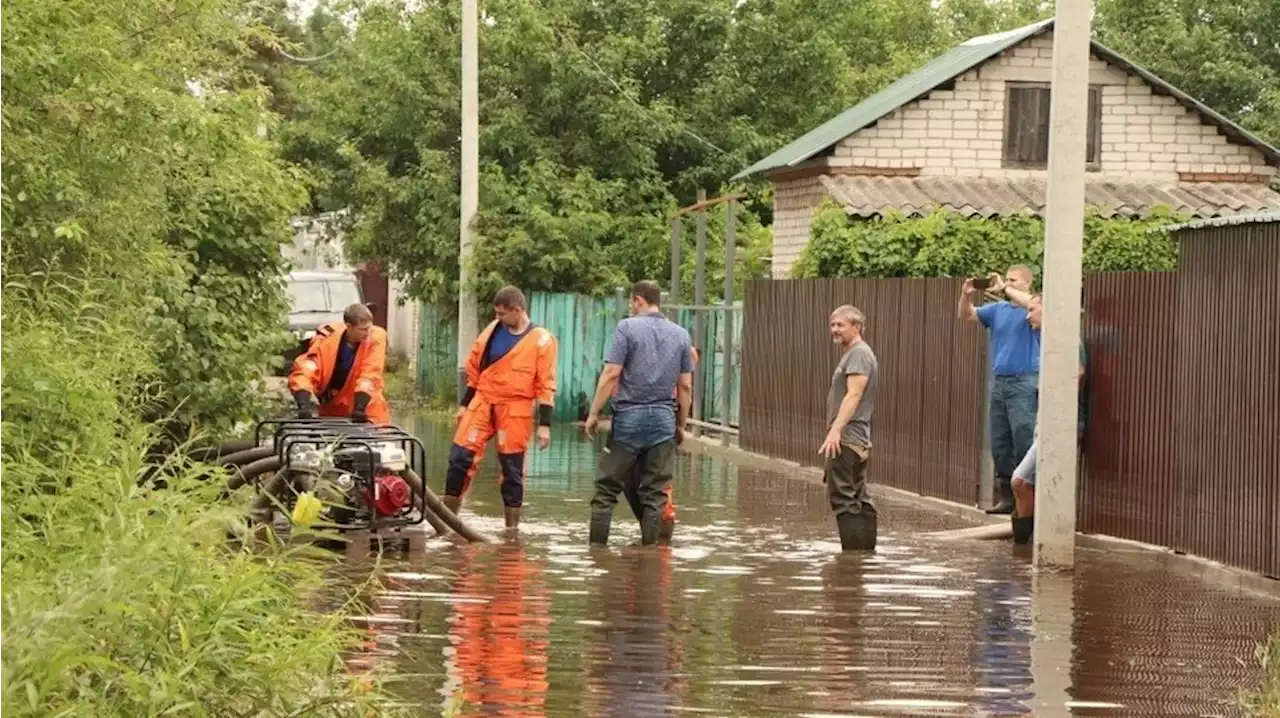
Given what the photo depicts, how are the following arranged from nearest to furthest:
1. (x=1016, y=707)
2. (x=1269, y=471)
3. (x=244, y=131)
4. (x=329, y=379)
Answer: (x=1016, y=707)
(x=1269, y=471)
(x=244, y=131)
(x=329, y=379)

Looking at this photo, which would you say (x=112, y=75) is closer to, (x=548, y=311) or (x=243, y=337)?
(x=243, y=337)

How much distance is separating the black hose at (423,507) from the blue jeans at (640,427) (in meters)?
1.25

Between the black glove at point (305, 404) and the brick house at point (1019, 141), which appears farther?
the brick house at point (1019, 141)

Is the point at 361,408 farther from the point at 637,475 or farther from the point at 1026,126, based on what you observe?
the point at 1026,126

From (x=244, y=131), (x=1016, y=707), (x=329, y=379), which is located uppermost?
(x=244, y=131)

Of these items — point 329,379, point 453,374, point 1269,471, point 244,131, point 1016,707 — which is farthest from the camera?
point 453,374

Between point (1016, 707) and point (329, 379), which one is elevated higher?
point (329, 379)

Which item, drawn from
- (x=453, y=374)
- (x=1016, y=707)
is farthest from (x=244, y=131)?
(x=453, y=374)

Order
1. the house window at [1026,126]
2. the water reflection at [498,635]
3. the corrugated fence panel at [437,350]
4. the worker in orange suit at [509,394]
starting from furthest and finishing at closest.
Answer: the corrugated fence panel at [437,350] < the house window at [1026,126] < the worker in orange suit at [509,394] < the water reflection at [498,635]

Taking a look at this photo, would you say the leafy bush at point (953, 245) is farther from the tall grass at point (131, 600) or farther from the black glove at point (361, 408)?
the tall grass at point (131, 600)

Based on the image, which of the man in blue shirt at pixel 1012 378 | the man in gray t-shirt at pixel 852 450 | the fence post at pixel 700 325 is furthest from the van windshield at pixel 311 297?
the man in gray t-shirt at pixel 852 450

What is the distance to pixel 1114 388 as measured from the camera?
18219 millimetres

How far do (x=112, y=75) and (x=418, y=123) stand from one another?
27257 mm

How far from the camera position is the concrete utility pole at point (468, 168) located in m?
33.9
